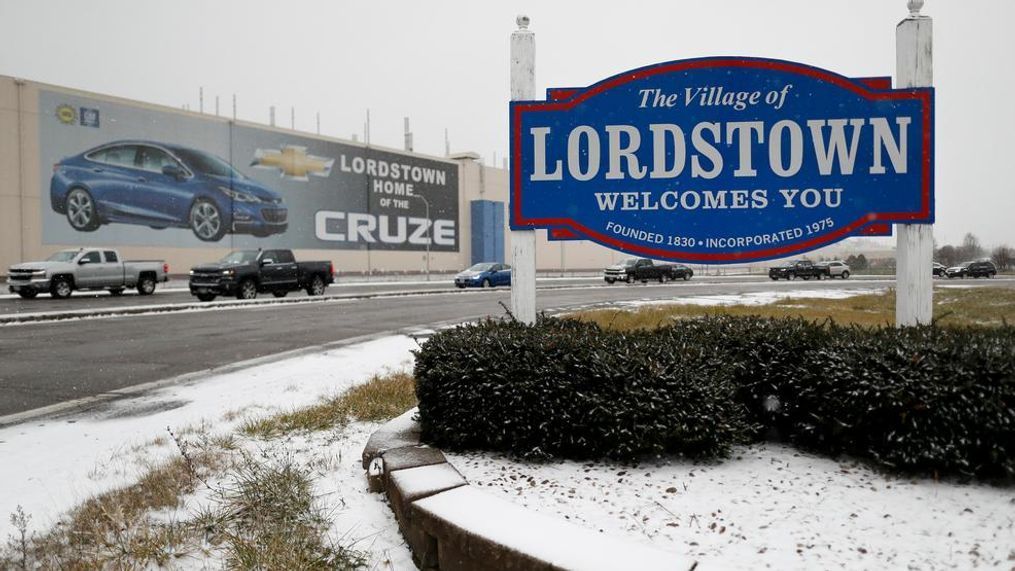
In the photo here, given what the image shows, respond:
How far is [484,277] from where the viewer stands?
34.1m

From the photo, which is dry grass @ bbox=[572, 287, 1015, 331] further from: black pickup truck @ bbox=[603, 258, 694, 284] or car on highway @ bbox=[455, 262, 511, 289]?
black pickup truck @ bbox=[603, 258, 694, 284]

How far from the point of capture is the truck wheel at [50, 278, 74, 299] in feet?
77.0

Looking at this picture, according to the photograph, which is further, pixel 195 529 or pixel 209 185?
→ pixel 209 185

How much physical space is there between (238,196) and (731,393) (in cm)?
4481

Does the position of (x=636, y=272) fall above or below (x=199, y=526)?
above

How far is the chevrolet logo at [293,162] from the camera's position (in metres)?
45.2

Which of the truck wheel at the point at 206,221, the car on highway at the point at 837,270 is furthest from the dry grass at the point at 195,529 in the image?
the car on highway at the point at 837,270

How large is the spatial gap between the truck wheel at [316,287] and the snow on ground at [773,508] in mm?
23399

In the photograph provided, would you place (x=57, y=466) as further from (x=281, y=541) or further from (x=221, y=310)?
(x=221, y=310)

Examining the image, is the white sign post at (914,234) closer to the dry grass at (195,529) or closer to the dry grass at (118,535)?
the dry grass at (195,529)

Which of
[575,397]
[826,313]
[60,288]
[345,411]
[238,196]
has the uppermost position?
[238,196]

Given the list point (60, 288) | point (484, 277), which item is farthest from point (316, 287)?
point (484, 277)

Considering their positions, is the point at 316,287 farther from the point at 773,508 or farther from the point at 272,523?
the point at 773,508

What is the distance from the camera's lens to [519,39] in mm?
4961
